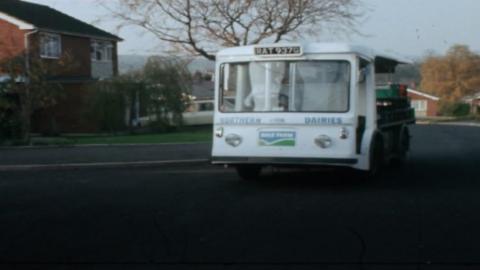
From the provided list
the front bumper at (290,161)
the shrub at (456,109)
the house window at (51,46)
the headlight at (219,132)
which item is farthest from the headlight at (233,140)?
the shrub at (456,109)

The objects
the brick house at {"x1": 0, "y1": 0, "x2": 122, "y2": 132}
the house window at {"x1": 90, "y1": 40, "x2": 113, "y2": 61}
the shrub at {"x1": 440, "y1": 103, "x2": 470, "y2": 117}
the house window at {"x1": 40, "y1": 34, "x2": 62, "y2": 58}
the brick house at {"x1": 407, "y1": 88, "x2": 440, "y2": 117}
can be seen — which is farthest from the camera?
the brick house at {"x1": 407, "y1": 88, "x2": 440, "y2": 117}

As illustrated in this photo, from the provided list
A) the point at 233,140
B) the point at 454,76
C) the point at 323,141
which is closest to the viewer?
the point at 323,141

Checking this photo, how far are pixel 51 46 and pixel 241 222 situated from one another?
31.0 m

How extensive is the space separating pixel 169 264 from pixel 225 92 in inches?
255

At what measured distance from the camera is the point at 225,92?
13938 mm

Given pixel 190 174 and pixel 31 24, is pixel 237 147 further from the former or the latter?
pixel 31 24

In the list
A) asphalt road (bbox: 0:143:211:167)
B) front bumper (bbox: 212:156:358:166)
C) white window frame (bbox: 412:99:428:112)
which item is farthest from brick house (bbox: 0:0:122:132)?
white window frame (bbox: 412:99:428:112)

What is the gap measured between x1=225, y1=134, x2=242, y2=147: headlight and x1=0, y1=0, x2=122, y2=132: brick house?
1982 cm

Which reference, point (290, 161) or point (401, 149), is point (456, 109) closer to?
point (401, 149)

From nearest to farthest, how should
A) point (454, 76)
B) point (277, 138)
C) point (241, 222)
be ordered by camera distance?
point (241, 222) < point (277, 138) < point (454, 76)

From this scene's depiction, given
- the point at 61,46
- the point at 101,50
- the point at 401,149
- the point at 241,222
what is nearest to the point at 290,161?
the point at 241,222

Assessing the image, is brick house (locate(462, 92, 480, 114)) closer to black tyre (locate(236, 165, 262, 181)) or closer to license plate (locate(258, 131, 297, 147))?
black tyre (locate(236, 165, 262, 181))

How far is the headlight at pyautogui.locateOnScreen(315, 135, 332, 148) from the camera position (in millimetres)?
13000

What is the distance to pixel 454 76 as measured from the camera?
90.0m
